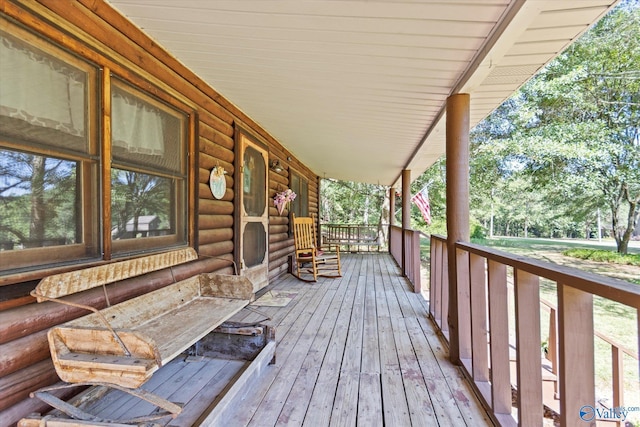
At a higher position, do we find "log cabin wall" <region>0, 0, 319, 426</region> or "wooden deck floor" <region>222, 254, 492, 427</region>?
"log cabin wall" <region>0, 0, 319, 426</region>

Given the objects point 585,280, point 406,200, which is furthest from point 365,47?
point 406,200

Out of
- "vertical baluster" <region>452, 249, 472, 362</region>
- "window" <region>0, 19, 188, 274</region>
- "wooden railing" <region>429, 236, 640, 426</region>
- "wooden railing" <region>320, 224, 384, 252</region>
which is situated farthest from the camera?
"wooden railing" <region>320, 224, 384, 252</region>

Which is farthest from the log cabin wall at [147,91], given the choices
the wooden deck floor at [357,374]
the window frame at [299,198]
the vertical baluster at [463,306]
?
the window frame at [299,198]

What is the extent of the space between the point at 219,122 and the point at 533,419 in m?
3.13

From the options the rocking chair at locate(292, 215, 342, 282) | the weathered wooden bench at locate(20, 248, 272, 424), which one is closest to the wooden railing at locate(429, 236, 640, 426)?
the weathered wooden bench at locate(20, 248, 272, 424)

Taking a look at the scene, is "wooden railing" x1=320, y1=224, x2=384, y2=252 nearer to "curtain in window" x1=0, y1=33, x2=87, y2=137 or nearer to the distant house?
the distant house

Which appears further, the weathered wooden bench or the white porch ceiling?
the white porch ceiling

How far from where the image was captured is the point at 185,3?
169 centimetres

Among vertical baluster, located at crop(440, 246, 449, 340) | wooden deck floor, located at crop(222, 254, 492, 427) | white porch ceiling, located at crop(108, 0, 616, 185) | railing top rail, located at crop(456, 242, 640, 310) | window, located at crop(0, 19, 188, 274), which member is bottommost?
wooden deck floor, located at crop(222, 254, 492, 427)

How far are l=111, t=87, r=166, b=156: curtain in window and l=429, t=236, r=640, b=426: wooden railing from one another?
2198 millimetres

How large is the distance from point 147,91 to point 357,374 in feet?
7.56

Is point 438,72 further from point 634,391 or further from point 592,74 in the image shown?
point 592,74

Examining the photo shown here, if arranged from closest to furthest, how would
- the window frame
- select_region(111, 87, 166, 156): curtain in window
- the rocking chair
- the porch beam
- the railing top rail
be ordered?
1. the railing top rail
2. select_region(111, 87, 166, 156): curtain in window
3. the rocking chair
4. the window frame
5. the porch beam

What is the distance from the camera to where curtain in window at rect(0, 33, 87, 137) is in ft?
4.24
